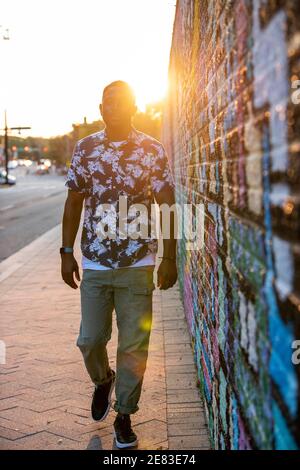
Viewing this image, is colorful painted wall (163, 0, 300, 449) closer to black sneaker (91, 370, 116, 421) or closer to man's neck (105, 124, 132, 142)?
man's neck (105, 124, 132, 142)

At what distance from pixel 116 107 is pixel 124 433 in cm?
184

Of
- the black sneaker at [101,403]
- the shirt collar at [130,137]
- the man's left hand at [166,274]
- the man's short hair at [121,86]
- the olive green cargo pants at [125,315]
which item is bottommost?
the black sneaker at [101,403]

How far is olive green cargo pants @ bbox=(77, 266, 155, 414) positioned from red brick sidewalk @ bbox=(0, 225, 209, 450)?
0.31m

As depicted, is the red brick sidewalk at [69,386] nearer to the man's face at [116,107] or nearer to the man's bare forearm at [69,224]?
the man's bare forearm at [69,224]

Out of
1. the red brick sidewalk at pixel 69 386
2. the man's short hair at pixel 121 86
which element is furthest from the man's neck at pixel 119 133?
the red brick sidewalk at pixel 69 386

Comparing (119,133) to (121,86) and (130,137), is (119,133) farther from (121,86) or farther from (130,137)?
(121,86)

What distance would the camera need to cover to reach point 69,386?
457cm

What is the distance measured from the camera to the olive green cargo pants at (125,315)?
362cm

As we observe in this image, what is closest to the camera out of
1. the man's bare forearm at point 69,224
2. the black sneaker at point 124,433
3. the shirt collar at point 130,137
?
the black sneaker at point 124,433

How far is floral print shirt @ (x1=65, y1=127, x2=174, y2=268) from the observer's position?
360 centimetres

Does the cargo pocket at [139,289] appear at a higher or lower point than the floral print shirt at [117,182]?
lower

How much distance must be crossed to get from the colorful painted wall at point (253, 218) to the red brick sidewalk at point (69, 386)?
1.82ft

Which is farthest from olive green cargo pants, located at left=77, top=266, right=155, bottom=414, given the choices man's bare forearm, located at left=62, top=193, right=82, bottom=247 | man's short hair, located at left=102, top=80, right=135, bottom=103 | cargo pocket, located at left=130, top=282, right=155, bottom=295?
man's short hair, located at left=102, top=80, right=135, bottom=103

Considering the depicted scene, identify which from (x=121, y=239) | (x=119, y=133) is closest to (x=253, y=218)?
(x=121, y=239)
